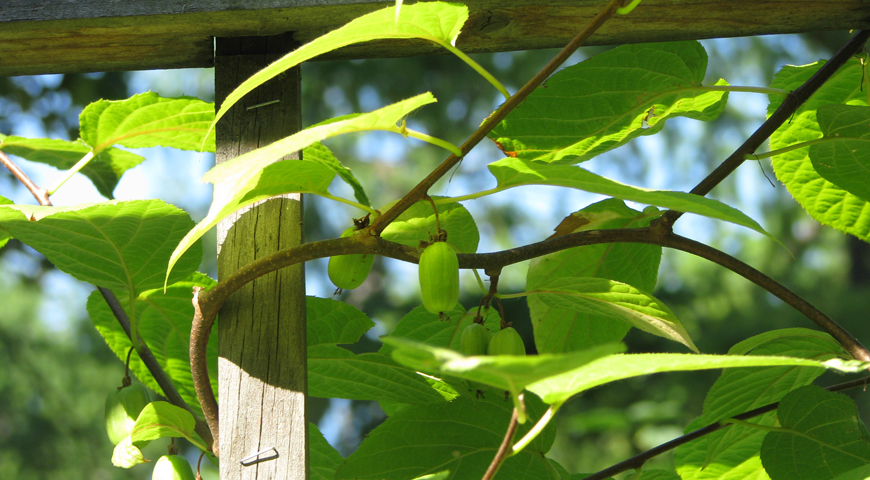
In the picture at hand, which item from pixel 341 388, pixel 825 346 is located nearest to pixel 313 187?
pixel 341 388

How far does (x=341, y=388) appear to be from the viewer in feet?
1.84

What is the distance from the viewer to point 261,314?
47cm

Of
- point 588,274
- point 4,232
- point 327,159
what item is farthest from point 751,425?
point 4,232

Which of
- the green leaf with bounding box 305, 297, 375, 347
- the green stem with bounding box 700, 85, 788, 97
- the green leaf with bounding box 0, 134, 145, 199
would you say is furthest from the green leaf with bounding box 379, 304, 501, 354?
the green leaf with bounding box 0, 134, 145, 199

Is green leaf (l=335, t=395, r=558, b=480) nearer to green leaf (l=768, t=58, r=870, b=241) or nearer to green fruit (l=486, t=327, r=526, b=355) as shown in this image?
green fruit (l=486, t=327, r=526, b=355)

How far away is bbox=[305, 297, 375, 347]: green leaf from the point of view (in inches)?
21.8

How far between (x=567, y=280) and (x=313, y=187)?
199mm

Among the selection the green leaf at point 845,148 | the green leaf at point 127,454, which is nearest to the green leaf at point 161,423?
the green leaf at point 127,454

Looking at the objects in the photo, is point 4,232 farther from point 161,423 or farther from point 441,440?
point 441,440

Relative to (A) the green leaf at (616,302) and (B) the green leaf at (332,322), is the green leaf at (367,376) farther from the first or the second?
(A) the green leaf at (616,302)

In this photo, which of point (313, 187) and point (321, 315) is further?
point (321, 315)

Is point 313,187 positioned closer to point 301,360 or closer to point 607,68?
point 301,360

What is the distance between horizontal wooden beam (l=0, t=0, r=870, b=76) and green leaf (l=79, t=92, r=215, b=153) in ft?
0.13

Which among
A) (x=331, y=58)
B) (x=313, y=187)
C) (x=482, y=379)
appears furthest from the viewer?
(x=331, y=58)
